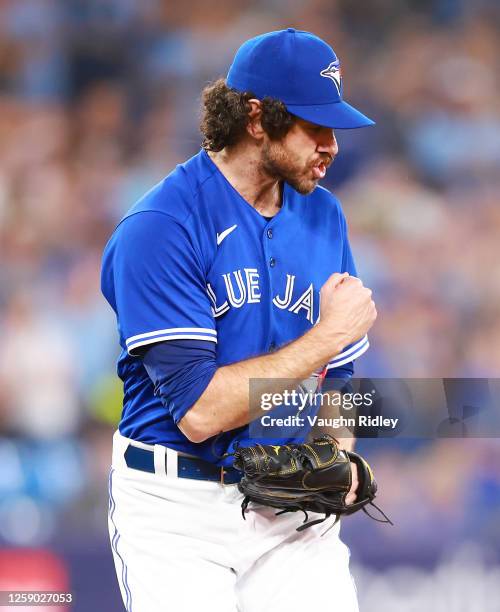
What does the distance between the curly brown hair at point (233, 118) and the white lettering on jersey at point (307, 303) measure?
40 cm

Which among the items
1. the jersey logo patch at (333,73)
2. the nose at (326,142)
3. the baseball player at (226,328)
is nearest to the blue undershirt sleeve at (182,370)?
the baseball player at (226,328)

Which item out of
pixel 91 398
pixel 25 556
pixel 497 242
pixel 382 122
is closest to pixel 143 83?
pixel 382 122

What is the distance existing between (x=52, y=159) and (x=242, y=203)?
2.45 metres

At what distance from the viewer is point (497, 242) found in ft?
15.4

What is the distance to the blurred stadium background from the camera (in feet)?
13.8

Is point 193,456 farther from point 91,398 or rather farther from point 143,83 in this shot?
point 143,83

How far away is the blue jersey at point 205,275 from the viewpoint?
2193 millimetres

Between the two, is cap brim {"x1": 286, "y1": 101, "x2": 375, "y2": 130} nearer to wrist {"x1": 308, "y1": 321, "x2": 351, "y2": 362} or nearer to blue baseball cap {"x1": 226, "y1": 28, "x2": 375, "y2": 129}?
blue baseball cap {"x1": 226, "y1": 28, "x2": 375, "y2": 129}

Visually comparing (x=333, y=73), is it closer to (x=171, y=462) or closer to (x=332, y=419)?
(x=332, y=419)

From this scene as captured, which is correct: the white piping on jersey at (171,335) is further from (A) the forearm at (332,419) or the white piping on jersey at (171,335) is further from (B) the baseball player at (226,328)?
(A) the forearm at (332,419)

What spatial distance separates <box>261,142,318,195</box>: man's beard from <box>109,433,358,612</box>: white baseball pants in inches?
28.7

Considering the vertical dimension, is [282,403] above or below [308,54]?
below

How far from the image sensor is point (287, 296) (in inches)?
94.3

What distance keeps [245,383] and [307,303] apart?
0.37m
